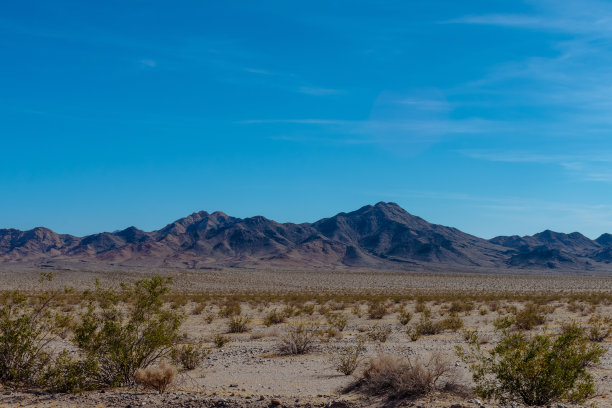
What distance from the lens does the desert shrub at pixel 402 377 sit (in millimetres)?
9625

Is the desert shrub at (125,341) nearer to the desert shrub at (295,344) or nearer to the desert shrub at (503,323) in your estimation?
the desert shrub at (295,344)

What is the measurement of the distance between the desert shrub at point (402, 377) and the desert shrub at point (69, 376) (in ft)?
18.5

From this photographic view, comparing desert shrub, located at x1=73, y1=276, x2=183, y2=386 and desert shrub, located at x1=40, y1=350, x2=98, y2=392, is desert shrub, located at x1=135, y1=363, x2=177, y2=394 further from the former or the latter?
desert shrub, located at x1=40, y1=350, x2=98, y2=392

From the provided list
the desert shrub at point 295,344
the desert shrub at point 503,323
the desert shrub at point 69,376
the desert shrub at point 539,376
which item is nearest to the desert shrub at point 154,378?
the desert shrub at point 69,376

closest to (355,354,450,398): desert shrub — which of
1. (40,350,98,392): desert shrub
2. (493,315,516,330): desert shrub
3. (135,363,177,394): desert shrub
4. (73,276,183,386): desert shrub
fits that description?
(493,315,516,330): desert shrub

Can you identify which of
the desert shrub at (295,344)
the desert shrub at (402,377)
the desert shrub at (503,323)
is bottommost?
the desert shrub at (295,344)

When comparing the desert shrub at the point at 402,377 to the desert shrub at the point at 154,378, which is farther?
the desert shrub at the point at 154,378

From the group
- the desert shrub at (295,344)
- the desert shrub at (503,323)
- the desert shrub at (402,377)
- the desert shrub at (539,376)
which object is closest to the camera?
the desert shrub at (539,376)

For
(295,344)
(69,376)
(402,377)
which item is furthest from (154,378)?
(295,344)

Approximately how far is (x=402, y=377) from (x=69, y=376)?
22.2ft

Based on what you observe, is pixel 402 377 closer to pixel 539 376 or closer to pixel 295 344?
pixel 539 376

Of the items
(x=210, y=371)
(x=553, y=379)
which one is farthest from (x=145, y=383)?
(x=553, y=379)

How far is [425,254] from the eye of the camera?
191 metres

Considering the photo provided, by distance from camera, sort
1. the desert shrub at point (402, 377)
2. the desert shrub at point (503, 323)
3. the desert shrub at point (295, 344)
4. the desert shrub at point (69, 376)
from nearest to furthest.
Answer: the desert shrub at point (402, 377), the desert shrub at point (69, 376), the desert shrub at point (503, 323), the desert shrub at point (295, 344)
